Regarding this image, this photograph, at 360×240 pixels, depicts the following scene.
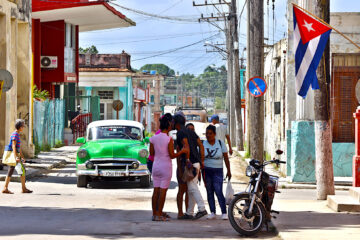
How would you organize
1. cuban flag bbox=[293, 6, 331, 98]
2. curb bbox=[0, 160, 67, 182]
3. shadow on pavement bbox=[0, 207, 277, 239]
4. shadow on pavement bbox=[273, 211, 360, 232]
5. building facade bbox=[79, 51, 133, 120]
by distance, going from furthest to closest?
1. building facade bbox=[79, 51, 133, 120]
2. curb bbox=[0, 160, 67, 182]
3. cuban flag bbox=[293, 6, 331, 98]
4. shadow on pavement bbox=[273, 211, 360, 232]
5. shadow on pavement bbox=[0, 207, 277, 239]

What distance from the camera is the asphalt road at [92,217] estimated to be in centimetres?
1148

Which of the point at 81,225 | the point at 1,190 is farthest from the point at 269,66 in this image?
the point at 81,225

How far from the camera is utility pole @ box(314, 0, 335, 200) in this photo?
16.3 m

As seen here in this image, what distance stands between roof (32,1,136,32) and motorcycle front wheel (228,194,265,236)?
95.3 feet

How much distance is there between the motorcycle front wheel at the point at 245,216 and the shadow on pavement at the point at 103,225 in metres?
0.18

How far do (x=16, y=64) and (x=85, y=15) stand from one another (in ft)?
58.7

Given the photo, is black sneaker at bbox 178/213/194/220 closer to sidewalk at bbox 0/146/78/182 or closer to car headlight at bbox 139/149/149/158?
sidewalk at bbox 0/146/78/182

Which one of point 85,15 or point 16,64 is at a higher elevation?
point 85,15

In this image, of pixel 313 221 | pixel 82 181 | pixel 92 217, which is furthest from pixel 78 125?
pixel 313 221

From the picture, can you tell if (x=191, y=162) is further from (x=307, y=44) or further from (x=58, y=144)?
(x=58, y=144)

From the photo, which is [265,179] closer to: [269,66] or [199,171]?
[199,171]

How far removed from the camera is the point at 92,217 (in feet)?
44.3

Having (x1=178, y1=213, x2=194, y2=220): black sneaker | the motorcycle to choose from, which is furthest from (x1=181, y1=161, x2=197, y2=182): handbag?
the motorcycle

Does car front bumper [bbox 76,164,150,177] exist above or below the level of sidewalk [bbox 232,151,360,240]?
above
